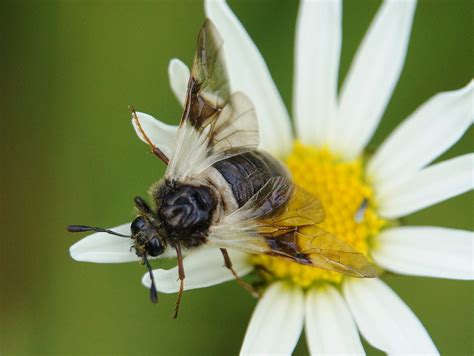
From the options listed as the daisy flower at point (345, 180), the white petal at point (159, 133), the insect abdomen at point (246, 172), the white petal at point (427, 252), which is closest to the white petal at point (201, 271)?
the daisy flower at point (345, 180)

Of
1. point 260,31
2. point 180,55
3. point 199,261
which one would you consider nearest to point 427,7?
point 260,31

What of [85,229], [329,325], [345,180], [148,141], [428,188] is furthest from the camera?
[345,180]

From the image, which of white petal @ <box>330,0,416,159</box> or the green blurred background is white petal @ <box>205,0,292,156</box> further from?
the green blurred background

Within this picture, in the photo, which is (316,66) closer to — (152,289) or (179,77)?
(179,77)

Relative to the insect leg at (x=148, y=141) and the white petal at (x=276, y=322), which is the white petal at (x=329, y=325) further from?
the insect leg at (x=148, y=141)

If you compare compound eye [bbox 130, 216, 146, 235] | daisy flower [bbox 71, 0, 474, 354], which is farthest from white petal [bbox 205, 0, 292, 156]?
compound eye [bbox 130, 216, 146, 235]

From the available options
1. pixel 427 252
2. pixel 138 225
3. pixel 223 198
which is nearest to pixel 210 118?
pixel 223 198
